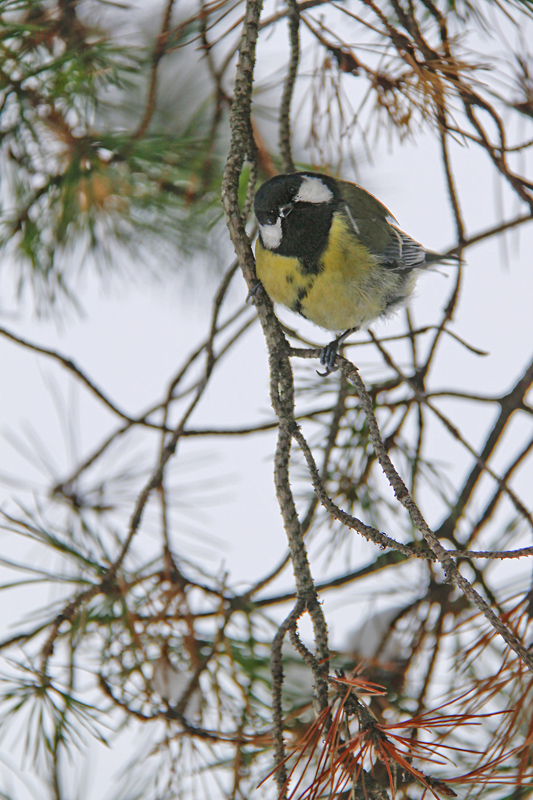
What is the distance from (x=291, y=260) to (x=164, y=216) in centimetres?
44

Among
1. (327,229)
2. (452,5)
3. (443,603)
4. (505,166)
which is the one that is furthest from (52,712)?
(452,5)

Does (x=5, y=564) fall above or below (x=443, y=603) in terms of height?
below

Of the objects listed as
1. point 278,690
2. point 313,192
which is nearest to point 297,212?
point 313,192

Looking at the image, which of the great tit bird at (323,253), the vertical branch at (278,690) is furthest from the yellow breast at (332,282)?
the vertical branch at (278,690)

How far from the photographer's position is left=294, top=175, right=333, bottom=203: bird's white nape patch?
61 centimetres

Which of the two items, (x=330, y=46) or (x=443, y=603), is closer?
(x=330, y=46)

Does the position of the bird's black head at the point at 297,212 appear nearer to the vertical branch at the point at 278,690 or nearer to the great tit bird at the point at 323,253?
the great tit bird at the point at 323,253

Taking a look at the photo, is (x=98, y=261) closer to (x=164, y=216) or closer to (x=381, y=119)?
(x=164, y=216)

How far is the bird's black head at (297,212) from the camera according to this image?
588mm

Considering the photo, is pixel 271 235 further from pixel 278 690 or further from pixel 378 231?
pixel 278 690

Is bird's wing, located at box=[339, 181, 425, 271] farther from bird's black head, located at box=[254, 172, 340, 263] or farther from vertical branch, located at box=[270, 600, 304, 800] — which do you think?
vertical branch, located at box=[270, 600, 304, 800]

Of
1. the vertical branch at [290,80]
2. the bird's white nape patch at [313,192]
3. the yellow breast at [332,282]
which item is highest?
the vertical branch at [290,80]

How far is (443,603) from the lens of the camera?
0.71m

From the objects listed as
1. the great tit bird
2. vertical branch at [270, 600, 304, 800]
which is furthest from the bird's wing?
vertical branch at [270, 600, 304, 800]
